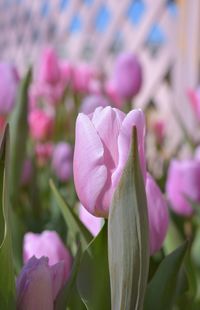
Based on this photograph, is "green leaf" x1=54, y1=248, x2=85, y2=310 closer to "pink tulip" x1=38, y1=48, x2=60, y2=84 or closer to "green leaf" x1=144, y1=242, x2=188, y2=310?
"green leaf" x1=144, y1=242, x2=188, y2=310

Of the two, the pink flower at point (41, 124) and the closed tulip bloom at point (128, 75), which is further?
the pink flower at point (41, 124)

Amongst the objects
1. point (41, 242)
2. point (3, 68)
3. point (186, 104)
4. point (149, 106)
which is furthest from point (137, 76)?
point (149, 106)

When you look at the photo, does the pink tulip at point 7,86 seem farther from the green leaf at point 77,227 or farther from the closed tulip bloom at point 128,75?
the green leaf at point 77,227

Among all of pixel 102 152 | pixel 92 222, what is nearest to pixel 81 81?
pixel 92 222

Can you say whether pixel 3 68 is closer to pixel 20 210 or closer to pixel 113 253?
pixel 20 210

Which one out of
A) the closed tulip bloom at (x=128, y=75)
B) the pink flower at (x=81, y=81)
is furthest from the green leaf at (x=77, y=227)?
the pink flower at (x=81, y=81)
